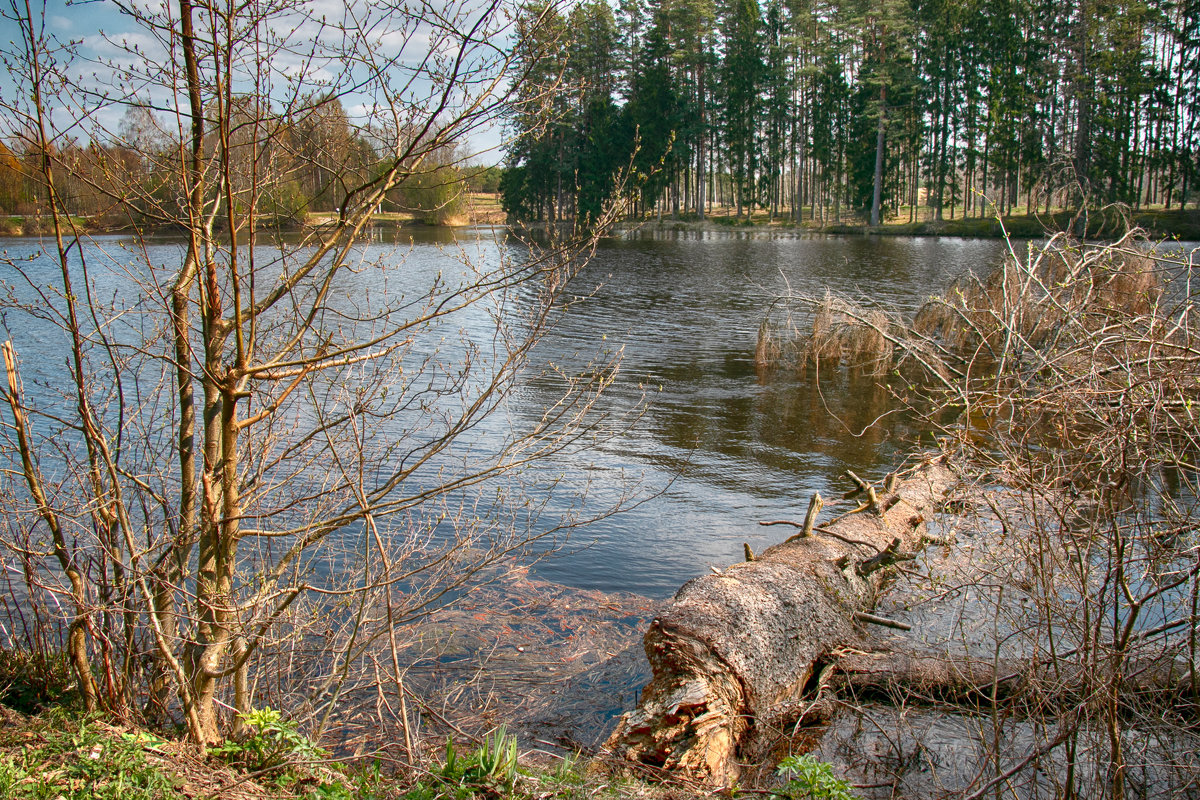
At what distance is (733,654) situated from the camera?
5152 mm

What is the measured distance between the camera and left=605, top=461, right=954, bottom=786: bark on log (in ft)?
15.6

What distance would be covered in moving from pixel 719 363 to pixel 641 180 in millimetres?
14572

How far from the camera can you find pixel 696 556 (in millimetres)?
8562

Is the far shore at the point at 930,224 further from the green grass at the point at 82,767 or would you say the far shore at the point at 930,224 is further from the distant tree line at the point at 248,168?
the green grass at the point at 82,767

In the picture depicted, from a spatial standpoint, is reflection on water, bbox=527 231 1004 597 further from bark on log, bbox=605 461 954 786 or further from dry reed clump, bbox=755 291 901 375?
bark on log, bbox=605 461 954 786

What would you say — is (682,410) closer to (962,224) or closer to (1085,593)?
(1085,593)

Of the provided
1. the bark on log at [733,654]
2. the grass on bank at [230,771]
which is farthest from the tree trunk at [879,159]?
the grass on bank at [230,771]

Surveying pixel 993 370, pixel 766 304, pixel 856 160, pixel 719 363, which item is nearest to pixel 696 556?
pixel 719 363

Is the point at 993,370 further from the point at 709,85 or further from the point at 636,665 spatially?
the point at 709,85

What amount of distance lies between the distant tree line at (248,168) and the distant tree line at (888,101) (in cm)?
4546

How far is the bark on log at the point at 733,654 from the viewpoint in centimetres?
477

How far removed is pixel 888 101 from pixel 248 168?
64.6 metres

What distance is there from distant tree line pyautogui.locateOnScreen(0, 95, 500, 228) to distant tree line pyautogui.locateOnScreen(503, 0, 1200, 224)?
4546 cm

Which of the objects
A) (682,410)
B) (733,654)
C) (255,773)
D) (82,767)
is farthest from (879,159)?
(82,767)
